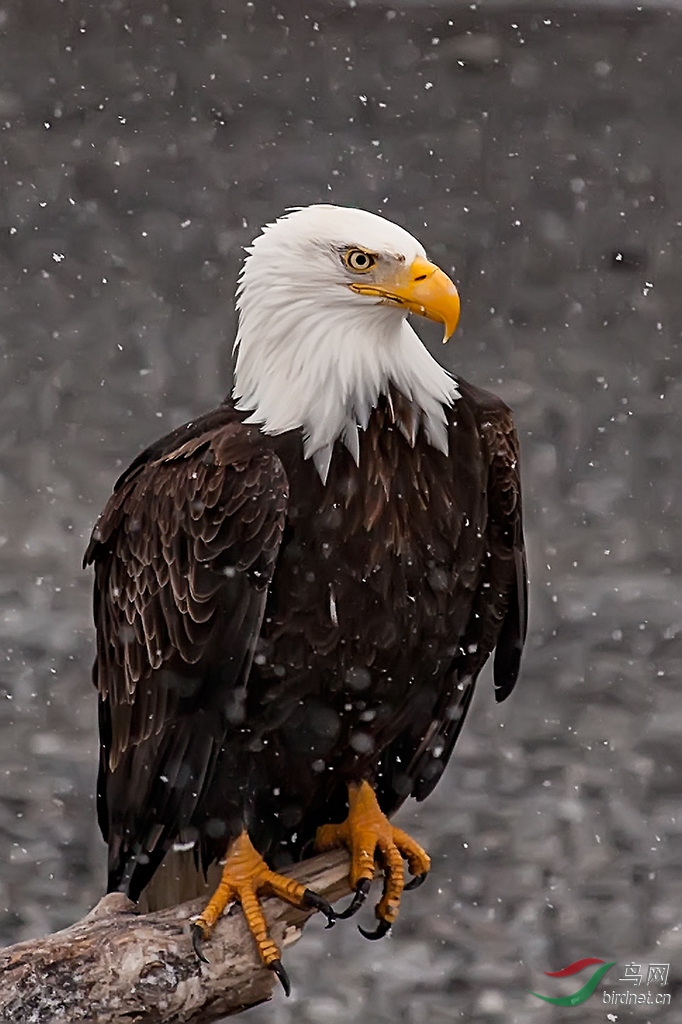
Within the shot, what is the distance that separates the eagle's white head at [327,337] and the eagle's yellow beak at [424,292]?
0.01m

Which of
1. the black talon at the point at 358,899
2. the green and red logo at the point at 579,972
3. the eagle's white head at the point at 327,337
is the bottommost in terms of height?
the green and red logo at the point at 579,972

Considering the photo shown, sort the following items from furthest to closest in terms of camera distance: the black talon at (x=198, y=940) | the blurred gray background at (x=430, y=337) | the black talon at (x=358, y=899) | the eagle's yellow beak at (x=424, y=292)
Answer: the blurred gray background at (x=430, y=337), the black talon at (x=358, y=899), the black talon at (x=198, y=940), the eagle's yellow beak at (x=424, y=292)

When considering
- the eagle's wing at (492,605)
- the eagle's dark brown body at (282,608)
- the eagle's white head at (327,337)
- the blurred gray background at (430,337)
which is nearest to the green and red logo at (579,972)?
the blurred gray background at (430,337)

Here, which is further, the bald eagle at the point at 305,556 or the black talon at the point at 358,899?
the black talon at the point at 358,899

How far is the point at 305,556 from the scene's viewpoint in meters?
2.20

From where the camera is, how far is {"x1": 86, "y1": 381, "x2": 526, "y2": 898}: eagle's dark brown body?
7.20 ft

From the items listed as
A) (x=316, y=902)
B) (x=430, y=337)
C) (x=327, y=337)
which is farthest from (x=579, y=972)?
(x=327, y=337)

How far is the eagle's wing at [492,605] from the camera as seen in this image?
2326 millimetres

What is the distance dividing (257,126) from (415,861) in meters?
2.96

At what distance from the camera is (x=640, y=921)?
15.6 feet

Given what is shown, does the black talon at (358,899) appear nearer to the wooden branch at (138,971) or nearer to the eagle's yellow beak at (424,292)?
the wooden branch at (138,971)

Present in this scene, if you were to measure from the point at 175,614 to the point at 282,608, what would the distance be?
7.9 inches

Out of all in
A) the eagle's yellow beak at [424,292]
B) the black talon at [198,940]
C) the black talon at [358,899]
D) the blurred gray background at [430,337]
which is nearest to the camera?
the eagle's yellow beak at [424,292]

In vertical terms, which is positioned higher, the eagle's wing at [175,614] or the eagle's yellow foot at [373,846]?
the eagle's wing at [175,614]
